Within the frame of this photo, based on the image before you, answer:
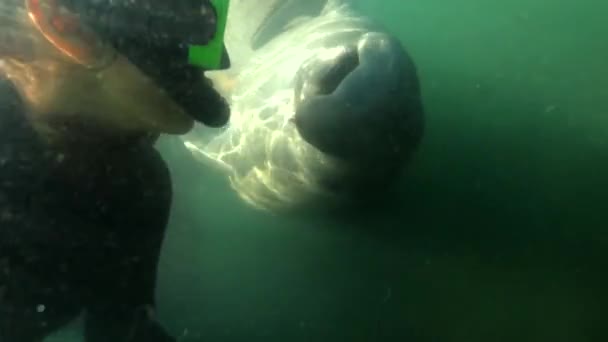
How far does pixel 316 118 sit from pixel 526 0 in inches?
997

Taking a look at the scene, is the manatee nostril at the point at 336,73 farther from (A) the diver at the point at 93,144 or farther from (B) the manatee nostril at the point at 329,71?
(A) the diver at the point at 93,144

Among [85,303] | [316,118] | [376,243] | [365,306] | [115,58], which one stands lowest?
[365,306]

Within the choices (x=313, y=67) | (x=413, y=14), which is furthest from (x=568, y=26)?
(x=313, y=67)

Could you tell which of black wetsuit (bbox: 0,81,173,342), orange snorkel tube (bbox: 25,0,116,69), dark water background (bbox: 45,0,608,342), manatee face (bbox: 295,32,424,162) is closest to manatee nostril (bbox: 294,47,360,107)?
manatee face (bbox: 295,32,424,162)

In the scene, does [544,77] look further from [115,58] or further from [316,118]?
Result: [115,58]

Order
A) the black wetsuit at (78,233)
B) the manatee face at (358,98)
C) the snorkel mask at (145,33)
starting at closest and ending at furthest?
the snorkel mask at (145,33)
the black wetsuit at (78,233)
the manatee face at (358,98)

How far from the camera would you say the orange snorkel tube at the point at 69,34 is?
2.08 meters

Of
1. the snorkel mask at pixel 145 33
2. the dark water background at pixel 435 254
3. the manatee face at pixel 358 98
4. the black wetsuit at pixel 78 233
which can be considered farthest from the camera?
the dark water background at pixel 435 254

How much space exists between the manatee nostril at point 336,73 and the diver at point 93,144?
1.39 metres

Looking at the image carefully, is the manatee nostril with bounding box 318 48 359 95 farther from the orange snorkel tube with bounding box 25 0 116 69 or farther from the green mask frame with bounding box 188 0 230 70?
the orange snorkel tube with bounding box 25 0 116 69

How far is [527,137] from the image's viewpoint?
9.35 metres

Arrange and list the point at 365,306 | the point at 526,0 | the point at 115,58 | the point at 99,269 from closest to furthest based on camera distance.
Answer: the point at 115,58 → the point at 99,269 → the point at 365,306 → the point at 526,0

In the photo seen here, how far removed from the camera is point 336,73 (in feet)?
13.9

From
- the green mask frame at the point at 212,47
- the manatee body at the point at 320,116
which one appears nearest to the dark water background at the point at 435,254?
the manatee body at the point at 320,116
